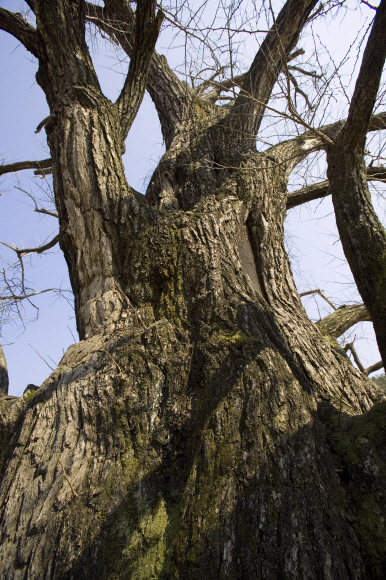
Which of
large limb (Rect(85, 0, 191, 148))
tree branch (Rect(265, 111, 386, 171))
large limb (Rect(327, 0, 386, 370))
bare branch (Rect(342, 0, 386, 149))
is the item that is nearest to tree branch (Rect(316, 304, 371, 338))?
tree branch (Rect(265, 111, 386, 171))

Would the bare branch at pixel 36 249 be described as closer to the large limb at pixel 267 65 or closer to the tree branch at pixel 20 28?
the tree branch at pixel 20 28

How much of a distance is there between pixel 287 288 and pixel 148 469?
1601 millimetres

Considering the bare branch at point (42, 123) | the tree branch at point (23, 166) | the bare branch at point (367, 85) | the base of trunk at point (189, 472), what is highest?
the tree branch at point (23, 166)

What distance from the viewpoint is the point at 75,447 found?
1.68 m

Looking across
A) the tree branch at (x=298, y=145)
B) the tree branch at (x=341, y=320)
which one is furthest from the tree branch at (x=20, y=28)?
the tree branch at (x=341, y=320)

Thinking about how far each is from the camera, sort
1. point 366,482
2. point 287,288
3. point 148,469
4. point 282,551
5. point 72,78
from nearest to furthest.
Answer: point 282,551 < point 366,482 < point 148,469 < point 287,288 < point 72,78

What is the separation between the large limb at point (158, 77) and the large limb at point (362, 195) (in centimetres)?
244

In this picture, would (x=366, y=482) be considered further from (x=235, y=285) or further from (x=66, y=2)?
(x=66, y=2)

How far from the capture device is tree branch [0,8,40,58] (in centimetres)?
312

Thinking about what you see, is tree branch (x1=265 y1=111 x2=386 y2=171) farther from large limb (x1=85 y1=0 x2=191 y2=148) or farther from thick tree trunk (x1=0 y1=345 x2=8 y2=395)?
thick tree trunk (x1=0 y1=345 x2=8 y2=395)

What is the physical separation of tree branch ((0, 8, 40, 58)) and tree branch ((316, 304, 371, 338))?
3.48m

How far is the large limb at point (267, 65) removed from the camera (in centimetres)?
307

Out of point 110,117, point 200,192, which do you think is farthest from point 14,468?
point 110,117

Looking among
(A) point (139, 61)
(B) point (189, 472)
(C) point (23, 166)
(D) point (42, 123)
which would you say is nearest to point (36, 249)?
(C) point (23, 166)
